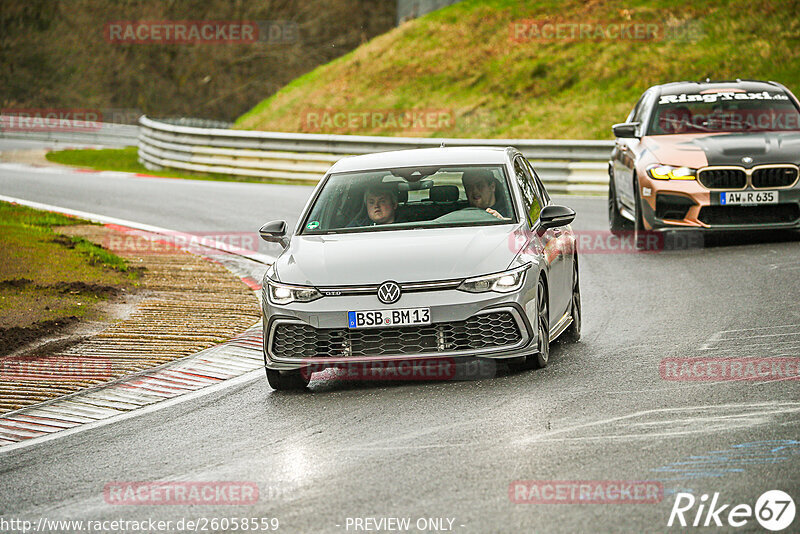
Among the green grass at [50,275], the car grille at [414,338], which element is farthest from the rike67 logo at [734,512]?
the green grass at [50,275]

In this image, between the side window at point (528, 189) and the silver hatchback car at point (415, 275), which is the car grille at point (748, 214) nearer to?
the side window at point (528, 189)

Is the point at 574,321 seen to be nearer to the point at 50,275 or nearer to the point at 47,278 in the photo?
the point at 47,278

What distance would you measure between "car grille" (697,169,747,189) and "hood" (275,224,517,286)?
19.0 ft

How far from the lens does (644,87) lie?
29.4 metres

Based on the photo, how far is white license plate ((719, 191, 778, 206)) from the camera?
45.0 feet

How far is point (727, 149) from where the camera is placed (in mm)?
13992

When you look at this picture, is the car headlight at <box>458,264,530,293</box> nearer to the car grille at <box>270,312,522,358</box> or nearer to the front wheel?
the car grille at <box>270,312,522,358</box>

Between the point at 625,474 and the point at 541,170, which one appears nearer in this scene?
the point at 625,474

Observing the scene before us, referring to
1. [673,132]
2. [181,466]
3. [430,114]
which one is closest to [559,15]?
[430,114]

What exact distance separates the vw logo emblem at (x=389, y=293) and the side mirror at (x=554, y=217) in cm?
149

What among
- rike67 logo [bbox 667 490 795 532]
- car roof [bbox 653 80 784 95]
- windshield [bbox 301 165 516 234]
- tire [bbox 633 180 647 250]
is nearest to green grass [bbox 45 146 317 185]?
car roof [bbox 653 80 784 95]

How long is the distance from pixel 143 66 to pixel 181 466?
58530 millimetres

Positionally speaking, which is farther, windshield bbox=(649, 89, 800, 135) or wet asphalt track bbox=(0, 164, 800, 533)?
windshield bbox=(649, 89, 800, 135)

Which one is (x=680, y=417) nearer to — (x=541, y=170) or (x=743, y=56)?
(x=541, y=170)
